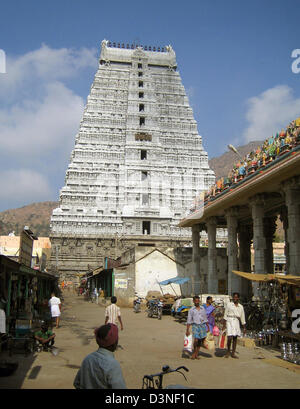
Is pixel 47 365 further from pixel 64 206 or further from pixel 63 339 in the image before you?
pixel 64 206

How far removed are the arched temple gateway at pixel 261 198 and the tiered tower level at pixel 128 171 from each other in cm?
2451

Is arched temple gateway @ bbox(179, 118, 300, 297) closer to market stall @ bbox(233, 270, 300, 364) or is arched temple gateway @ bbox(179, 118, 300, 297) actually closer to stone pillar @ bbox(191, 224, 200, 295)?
stone pillar @ bbox(191, 224, 200, 295)

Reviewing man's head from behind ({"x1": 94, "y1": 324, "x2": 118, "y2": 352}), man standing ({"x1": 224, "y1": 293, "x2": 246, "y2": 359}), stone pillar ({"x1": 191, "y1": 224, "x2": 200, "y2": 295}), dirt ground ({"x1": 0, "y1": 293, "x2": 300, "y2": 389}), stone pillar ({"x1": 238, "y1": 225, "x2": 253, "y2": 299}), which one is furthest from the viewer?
stone pillar ({"x1": 238, "y1": 225, "x2": 253, "y2": 299})

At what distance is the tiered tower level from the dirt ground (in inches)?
1465

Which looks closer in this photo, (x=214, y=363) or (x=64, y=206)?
(x=214, y=363)

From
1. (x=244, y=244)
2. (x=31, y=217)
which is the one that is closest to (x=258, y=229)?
(x=244, y=244)

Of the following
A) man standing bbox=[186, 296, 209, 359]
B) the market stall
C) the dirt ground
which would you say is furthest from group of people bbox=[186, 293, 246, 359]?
the market stall

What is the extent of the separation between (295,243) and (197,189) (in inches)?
1611

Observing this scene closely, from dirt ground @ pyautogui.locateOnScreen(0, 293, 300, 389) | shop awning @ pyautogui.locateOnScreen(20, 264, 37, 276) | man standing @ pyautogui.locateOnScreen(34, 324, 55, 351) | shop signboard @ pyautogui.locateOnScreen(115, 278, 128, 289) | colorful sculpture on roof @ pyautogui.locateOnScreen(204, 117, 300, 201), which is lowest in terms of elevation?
dirt ground @ pyautogui.locateOnScreen(0, 293, 300, 389)

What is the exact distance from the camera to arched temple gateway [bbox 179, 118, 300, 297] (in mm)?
16094

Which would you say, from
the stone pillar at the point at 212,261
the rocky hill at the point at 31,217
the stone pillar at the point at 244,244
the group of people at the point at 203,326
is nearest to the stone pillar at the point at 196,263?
the stone pillar at the point at 212,261

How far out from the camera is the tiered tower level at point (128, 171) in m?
51.8
